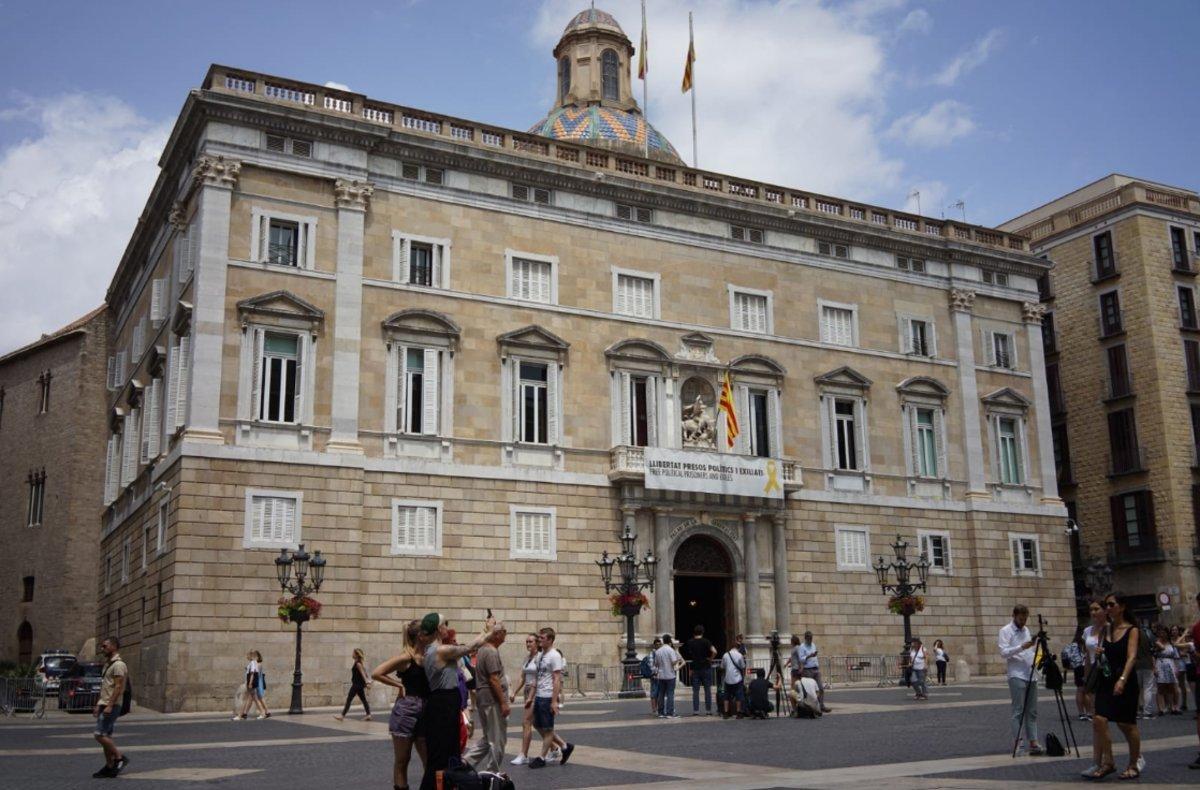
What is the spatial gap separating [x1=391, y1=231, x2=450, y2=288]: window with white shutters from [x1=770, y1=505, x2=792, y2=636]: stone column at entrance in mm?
13516

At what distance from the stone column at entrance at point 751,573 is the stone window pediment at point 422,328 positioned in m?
11.3

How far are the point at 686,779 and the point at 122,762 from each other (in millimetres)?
7664

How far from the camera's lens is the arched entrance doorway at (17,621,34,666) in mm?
55375

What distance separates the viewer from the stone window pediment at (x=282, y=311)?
32.6m

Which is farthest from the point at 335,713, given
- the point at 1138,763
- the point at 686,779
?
the point at 1138,763

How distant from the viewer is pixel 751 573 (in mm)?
38094

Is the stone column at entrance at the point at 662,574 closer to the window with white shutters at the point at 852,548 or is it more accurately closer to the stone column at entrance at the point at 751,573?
the stone column at entrance at the point at 751,573

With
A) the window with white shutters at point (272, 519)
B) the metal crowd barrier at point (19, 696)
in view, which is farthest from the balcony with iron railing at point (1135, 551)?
the metal crowd barrier at point (19, 696)

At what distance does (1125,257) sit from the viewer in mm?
53469

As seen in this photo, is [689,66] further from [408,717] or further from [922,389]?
[408,717]

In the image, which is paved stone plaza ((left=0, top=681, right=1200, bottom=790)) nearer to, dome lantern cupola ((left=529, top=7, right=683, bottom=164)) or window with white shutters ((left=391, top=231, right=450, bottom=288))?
window with white shutters ((left=391, top=231, right=450, bottom=288))

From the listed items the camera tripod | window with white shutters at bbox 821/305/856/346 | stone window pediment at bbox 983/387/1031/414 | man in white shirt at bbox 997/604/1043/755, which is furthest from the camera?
stone window pediment at bbox 983/387/1031/414

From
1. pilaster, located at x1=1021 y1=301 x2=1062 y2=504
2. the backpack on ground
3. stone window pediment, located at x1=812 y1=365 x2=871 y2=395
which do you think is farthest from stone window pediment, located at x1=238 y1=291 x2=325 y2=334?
pilaster, located at x1=1021 y1=301 x2=1062 y2=504

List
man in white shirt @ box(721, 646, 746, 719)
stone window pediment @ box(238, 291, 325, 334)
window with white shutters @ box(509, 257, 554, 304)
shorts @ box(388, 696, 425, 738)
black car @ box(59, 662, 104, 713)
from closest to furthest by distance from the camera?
shorts @ box(388, 696, 425, 738) < man in white shirt @ box(721, 646, 746, 719) < stone window pediment @ box(238, 291, 325, 334) < black car @ box(59, 662, 104, 713) < window with white shutters @ box(509, 257, 554, 304)
